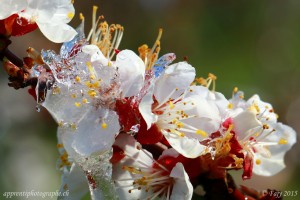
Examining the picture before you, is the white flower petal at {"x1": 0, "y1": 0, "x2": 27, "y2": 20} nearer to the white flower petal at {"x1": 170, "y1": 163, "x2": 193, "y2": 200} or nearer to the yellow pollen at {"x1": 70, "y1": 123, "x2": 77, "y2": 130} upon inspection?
the yellow pollen at {"x1": 70, "y1": 123, "x2": 77, "y2": 130}

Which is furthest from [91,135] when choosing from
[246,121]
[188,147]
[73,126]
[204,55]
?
[204,55]

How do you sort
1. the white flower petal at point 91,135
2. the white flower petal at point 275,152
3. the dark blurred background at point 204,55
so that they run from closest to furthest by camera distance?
the white flower petal at point 91,135, the white flower petal at point 275,152, the dark blurred background at point 204,55

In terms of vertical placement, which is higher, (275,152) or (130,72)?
(130,72)

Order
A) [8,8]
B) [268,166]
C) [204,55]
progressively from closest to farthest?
[8,8] < [268,166] < [204,55]

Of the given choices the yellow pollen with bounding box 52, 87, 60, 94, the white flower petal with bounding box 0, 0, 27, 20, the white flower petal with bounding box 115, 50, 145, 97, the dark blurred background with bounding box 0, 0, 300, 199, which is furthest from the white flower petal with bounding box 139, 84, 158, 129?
the dark blurred background with bounding box 0, 0, 300, 199

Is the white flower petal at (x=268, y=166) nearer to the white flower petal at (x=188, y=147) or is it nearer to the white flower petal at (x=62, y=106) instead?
the white flower petal at (x=188, y=147)

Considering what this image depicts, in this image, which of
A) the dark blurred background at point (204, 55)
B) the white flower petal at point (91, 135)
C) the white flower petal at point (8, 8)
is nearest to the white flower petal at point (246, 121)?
the white flower petal at point (91, 135)

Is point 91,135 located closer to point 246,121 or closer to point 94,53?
point 94,53
